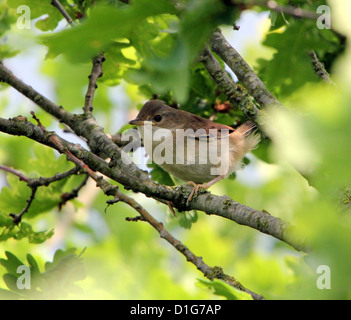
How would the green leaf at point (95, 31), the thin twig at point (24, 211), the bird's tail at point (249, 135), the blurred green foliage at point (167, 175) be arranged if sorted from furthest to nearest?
the bird's tail at point (249, 135), the thin twig at point (24, 211), the green leaf at point (95, 31), the blurred green foliage at point (167, 175)

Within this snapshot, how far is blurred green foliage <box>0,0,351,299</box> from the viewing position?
109 cm

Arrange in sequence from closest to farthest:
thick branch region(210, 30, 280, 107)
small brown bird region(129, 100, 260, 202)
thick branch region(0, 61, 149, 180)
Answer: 1. thick branch region(210, 30, 280, 107)
2. thick branch region(0, 61, 149, 180)
3. small brown bird region(129, 100, 260, 202)

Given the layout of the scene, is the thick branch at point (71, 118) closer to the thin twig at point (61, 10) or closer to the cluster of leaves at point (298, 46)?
the thin twig at point (61, 10)

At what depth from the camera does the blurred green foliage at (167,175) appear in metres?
1.09

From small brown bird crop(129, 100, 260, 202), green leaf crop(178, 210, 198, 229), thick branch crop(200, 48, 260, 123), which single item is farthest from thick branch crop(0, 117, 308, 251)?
small brown bird crop(129, 100, 260, 202)

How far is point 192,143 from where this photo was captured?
180 inches

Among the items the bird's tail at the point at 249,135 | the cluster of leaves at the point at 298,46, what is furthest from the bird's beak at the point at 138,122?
the cluster of leaves at the point at 298,46

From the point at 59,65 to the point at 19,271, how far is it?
4180mm

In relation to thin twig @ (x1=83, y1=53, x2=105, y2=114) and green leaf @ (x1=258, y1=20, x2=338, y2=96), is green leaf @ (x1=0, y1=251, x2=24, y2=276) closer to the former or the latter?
thin twig @ (x1=83, y1=53, x2=105, y2=114)

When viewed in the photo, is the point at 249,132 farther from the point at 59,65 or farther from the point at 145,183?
the point at 59,65

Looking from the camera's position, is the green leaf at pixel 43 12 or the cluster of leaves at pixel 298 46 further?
the green leaf at pixel 43 12

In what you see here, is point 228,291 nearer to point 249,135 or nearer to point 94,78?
point 94,78

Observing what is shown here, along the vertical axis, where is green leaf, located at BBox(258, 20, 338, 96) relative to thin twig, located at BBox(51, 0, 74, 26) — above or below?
below

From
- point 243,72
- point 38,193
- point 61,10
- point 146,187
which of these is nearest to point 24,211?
point 38,193
